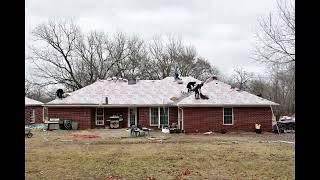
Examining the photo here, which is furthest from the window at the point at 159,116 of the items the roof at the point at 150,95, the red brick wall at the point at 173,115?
the roof at the point at 150,95

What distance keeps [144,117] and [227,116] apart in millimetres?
6526

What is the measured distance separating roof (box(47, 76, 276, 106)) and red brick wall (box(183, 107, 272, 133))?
0.52 metres

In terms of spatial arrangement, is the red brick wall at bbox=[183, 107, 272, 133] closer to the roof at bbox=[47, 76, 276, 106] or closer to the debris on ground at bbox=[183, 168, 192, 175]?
the roof at bbox=[47, 76, 276, 106]

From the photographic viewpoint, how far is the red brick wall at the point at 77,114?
2814cm

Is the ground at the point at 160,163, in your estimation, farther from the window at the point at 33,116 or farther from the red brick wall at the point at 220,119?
the window at the point at 33,116

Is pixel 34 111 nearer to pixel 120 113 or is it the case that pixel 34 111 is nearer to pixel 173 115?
pixel 120 113

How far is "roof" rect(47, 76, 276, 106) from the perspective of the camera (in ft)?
84.6

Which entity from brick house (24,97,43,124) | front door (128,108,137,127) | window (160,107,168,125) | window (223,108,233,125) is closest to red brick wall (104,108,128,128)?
front door (128,108,137,127)
